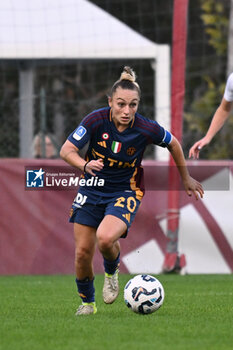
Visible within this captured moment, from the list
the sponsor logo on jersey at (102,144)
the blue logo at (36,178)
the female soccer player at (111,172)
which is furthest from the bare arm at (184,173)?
the blue logo at (36,178)

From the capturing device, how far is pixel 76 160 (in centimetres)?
662

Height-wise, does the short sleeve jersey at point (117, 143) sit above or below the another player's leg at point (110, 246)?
above

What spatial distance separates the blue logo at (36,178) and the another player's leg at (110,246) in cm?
359

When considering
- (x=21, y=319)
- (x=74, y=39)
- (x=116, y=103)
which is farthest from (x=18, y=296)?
(x=74, y=39)

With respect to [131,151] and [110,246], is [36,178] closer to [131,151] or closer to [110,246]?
[131,151]

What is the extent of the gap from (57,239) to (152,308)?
4.61 m

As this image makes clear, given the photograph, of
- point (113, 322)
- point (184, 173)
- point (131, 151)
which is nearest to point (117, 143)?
point (131, 151)

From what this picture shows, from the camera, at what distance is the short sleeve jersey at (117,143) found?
6918 mm

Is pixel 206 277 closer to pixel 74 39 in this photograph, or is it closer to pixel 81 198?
pixel 81 198

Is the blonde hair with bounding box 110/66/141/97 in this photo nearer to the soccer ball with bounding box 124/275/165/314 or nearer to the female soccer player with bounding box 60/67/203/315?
the female soccer player with bounding box 60/67/203/315

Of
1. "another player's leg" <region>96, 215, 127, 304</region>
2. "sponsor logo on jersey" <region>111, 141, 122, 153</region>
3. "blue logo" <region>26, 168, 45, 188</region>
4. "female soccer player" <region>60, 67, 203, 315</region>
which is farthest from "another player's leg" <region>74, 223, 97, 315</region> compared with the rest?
"blue logo" <region>26, 168, 45, 188</region>

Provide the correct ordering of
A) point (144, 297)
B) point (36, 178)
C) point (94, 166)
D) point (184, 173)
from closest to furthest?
point (94, 166) < point (144, 297) < point (184, 173) < point (36, 178)

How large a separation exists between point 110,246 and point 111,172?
0.58 meters

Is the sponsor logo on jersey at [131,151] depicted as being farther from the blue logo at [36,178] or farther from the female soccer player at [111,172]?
the blue logo at [36,178]
